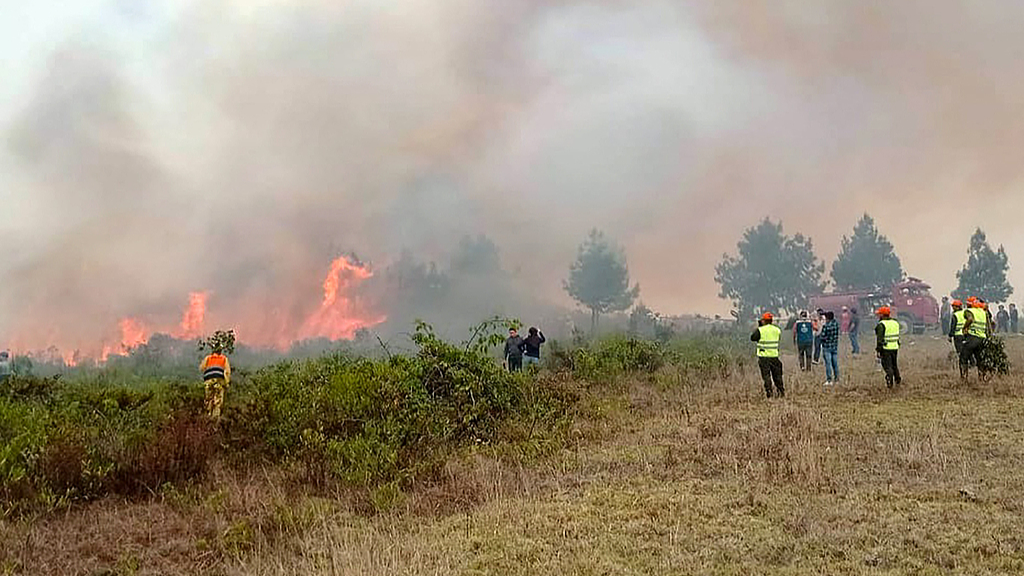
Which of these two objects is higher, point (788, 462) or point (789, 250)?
point (789, 250)

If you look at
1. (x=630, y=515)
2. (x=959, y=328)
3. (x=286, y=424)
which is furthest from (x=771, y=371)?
(x=286, y=424)

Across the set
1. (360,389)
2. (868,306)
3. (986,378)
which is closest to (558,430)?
(360,389)

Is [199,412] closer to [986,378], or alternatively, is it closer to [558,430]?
[558,430]

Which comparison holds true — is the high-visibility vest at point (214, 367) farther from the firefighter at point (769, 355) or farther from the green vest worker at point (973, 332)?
the green vest worker at point (973, 332)

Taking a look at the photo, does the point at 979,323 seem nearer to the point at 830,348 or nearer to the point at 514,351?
the point at 830,348

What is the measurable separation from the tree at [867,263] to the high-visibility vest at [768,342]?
168 feet

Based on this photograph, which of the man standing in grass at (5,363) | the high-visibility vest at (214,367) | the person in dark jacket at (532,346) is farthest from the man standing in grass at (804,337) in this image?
the man standing in grass at (5,363)

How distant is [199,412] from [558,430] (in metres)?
4.84

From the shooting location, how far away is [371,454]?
9102mm

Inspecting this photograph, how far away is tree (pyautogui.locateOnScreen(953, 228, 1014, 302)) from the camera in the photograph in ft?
186

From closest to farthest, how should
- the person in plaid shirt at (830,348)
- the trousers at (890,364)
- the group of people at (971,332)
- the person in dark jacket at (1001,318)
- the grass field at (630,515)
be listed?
the grass field at (630,515), the trousers at (890,364), the group of people at (971,332), the person in plaid shirt at (830,348), the person in dark jacket at (1001,318)

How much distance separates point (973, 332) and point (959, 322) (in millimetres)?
313

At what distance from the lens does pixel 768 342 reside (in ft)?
46.8

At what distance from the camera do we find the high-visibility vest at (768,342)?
14234mm
